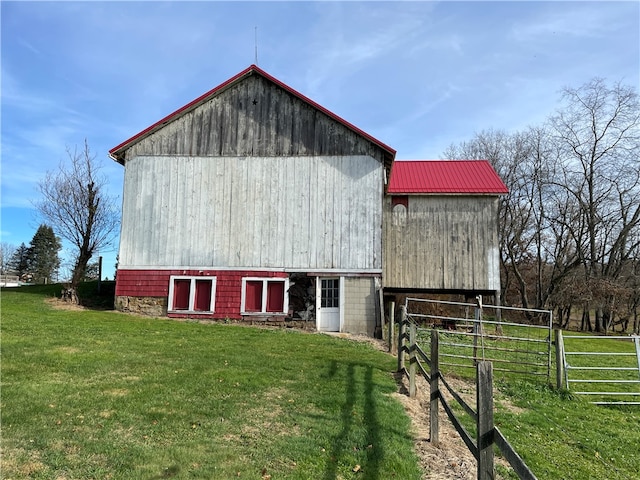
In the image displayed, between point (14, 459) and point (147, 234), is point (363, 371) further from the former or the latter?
point (147, 234)

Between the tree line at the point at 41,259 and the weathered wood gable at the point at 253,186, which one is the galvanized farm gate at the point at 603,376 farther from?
the tree line at the point at 41,259

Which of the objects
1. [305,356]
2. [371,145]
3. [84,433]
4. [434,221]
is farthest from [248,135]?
[84,433]

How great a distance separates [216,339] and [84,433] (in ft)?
25.1

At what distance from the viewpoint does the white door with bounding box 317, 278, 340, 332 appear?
17.5 m

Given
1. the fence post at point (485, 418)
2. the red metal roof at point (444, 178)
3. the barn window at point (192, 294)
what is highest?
the red metal roof at point (444, 178)

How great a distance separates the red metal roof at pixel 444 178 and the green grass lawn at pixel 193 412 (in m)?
9.76

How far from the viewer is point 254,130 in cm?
1845

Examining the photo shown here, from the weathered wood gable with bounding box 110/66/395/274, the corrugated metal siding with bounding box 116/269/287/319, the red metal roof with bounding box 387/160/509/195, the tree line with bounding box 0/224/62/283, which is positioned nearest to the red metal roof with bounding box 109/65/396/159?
the weathered wood gable with bounding box 110/66/395/274

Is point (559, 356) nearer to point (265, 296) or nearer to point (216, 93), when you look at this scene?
point (265, 296)

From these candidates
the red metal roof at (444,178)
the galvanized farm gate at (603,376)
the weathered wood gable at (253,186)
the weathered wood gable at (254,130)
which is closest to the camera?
the galvanized farm gate at (603,376)

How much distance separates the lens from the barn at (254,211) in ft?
57.9

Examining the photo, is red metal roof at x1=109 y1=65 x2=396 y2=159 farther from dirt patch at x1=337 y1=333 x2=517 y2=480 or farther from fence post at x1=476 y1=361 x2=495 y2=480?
fence post at x1=476 y1=361 x2=495 y2=480

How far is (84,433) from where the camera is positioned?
540 centimetres

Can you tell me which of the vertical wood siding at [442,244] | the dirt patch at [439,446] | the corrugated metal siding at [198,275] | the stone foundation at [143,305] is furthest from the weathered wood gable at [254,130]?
the dirt patch at [439,446]
